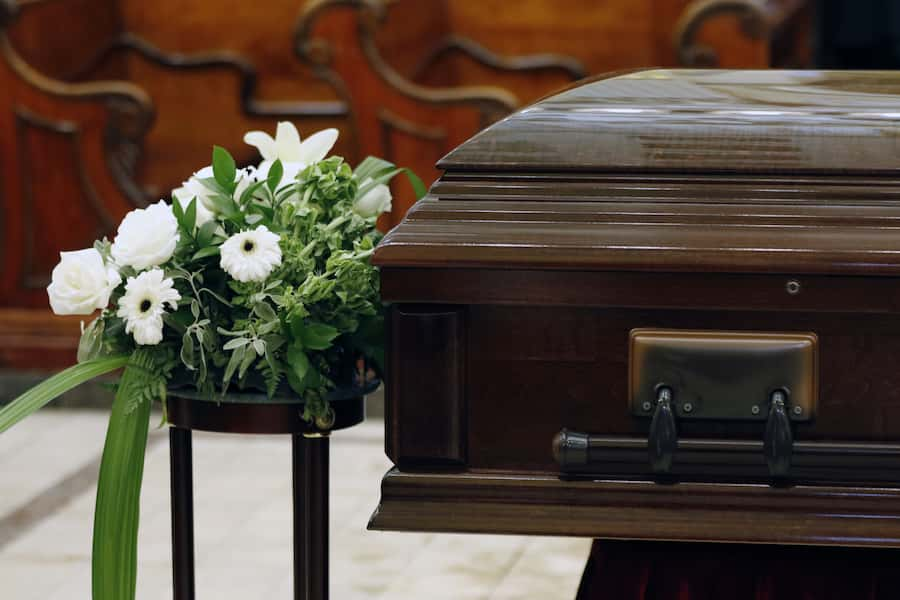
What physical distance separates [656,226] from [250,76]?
3.50 m

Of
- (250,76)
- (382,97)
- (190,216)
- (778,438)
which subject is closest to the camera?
(778,438)

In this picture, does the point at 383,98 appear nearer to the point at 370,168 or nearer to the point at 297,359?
the point at 370,168

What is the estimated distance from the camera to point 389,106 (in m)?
4.21

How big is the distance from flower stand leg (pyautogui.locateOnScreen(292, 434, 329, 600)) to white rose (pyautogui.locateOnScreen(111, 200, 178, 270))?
0.25 m

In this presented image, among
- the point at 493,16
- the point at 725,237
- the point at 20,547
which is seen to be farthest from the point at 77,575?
the point at 493,16

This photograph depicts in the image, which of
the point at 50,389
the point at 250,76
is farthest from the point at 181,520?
the point at 250,76

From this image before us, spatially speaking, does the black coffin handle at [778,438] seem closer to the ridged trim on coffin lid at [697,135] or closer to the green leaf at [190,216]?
the ridged trim on coffin lid at [697,135]

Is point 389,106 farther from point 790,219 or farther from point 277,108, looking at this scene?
point 790,219

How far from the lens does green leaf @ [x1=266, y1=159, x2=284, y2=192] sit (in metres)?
1.59

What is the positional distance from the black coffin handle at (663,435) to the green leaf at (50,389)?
0.57 meters

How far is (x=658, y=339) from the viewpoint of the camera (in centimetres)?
125

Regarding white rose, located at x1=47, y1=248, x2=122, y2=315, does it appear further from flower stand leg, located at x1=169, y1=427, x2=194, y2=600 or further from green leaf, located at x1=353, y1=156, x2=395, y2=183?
green leaf, located at x1=353, y1=156, x2=395, y2=183

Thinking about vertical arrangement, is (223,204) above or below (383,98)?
below

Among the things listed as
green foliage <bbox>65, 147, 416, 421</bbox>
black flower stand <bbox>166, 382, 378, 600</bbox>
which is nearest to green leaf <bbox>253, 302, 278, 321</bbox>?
green foliage <bbox>65, 147, 416, 421</bbox>
